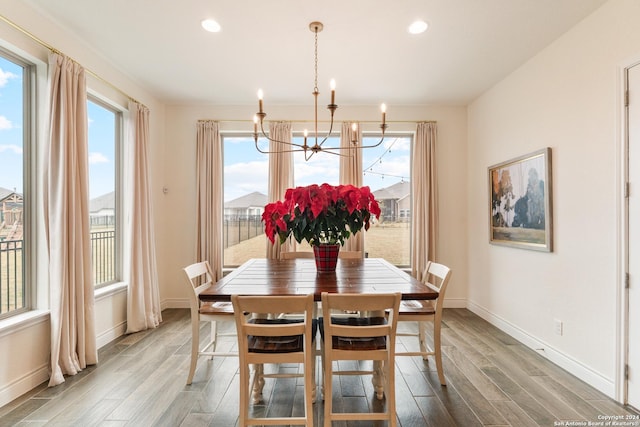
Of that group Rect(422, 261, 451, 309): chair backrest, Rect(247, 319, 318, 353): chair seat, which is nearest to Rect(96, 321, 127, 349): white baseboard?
Rect(247, 319, 318, 353): chair seat

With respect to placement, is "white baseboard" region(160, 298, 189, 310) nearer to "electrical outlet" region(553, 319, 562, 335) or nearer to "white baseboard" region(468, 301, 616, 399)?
"white baseboard" region(468, 301, 616, 399)

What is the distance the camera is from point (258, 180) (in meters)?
4.57

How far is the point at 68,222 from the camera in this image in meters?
2.55

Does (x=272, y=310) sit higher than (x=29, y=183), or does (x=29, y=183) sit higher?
(x=29, y=183)

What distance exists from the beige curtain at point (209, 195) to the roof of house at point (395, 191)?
2203 millimetres

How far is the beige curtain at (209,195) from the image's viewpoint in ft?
13.9

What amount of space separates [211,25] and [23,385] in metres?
2.96

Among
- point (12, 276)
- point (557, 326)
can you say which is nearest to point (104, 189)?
point (12, 276)

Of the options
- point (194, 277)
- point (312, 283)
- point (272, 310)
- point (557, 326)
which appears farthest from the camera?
point (557, 326)

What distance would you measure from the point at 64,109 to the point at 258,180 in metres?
2.36

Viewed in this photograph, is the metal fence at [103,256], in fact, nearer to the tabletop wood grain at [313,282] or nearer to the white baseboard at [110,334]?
the white baseboard at [110,334]

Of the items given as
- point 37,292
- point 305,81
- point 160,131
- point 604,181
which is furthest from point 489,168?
point 37,292

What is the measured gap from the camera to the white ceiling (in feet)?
7.74

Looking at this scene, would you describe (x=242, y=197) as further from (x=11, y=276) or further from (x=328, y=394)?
(x=328, y=394)
